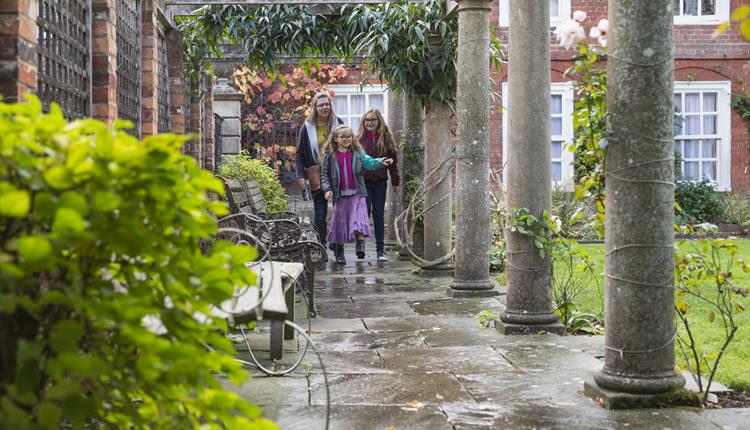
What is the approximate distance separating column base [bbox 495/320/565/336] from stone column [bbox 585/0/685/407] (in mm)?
2010

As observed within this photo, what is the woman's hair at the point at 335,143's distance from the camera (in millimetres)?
10766

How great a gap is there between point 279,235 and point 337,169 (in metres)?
1.61

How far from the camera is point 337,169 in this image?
10938mm

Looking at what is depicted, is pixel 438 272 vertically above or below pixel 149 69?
below

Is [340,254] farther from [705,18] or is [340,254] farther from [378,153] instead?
[705,18]

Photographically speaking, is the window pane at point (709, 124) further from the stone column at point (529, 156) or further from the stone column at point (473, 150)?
the stone column at point (529, 156)

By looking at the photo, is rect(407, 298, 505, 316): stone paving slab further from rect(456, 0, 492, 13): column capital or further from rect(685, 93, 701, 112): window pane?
rect(685, 93, 701, 112): window pane

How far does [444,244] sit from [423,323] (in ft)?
11.9

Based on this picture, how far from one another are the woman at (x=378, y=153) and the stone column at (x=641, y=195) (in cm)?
720

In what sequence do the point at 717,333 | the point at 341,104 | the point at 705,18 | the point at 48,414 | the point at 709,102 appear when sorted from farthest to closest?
the point at 341,104, the point at 709,102, the point at 705,18, the point at 717,333, the point at 48,414

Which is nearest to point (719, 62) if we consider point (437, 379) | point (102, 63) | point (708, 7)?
point (708, 7)

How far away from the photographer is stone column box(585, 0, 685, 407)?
4219 millimetres

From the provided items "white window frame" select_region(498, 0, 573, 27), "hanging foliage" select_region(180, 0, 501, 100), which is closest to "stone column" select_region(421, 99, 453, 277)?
"hanging foliage" select_region(180, 0, 501, 100)

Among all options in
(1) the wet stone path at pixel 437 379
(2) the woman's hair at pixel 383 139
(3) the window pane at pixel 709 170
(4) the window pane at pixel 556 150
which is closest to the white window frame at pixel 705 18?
(3) the window pane at pixel 709 170
